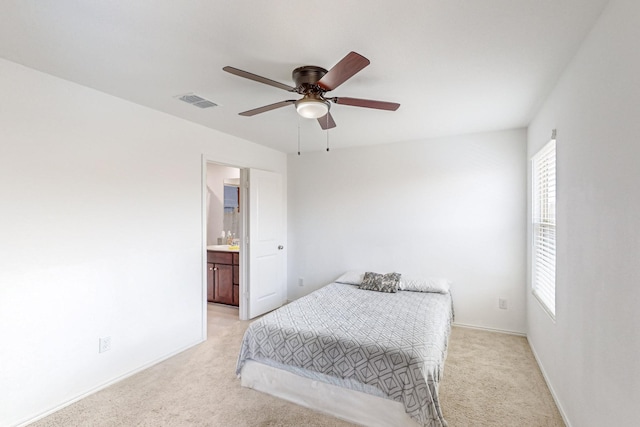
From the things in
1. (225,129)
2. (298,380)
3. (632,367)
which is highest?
(225,129)

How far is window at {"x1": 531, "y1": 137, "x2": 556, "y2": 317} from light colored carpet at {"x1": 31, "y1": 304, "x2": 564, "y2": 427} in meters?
0.68

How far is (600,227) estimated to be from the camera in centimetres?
155

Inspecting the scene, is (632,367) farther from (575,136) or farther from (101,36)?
(101,36)

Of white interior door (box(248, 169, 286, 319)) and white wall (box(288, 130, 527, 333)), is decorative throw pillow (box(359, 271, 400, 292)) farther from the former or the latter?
white interior door (box(248, 169, 286, 319))

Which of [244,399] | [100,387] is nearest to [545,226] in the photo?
[244,399]

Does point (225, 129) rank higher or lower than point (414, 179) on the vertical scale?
higher

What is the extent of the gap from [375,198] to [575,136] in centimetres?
257

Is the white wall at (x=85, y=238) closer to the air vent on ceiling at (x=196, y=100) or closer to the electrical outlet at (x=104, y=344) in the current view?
the electrical outlet at (x=104, y=344)

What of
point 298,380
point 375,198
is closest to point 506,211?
point 375,198

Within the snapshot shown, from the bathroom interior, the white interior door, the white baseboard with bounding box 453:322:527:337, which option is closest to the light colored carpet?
the white baseboard with bounding box 453:322:527:337

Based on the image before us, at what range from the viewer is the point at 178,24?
165 cm

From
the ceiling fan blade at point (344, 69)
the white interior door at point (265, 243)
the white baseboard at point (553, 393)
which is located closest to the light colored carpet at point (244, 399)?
the white baseboard at point (553, 393)

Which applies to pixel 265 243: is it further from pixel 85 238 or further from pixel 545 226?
pixel 545 226

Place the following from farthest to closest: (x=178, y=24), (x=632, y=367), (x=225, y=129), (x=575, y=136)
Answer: (x=225, y=129) < (x=575, y=136) < (x=178, y=24) < (x=632, y=367)
